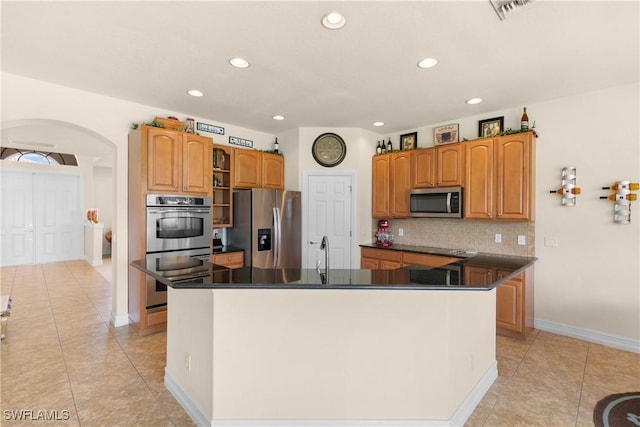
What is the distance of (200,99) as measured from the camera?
3639mm

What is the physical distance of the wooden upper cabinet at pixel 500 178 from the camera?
352 centimetres

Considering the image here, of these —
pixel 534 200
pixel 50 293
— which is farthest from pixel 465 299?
pixel 50 293

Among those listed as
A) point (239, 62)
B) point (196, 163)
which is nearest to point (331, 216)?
point (196, 163)

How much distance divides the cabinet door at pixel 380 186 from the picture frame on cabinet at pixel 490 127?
1294 millimetres

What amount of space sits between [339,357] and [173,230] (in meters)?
2.64

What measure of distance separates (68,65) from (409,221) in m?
4.44

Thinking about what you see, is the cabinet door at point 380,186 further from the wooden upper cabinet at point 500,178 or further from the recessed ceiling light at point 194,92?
the recessed ceiling light at point 194,92

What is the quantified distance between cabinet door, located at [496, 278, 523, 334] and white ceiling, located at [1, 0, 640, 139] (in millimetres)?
2104

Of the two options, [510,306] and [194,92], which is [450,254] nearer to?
[510,306]

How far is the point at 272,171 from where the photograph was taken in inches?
194

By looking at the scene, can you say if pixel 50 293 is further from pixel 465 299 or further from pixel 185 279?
pixel 465 299

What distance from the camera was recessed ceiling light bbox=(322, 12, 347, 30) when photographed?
2.05 meters

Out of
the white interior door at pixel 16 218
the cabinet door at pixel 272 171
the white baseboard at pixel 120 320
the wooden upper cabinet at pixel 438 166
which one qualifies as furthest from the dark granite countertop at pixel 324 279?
the white interior door at pixel 16 218

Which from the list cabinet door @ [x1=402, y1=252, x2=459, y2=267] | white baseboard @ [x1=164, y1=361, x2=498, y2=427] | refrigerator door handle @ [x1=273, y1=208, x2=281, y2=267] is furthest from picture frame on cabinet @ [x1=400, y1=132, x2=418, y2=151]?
white baseboard @ [x1=164, y1=361, x2=498, y2=427]
